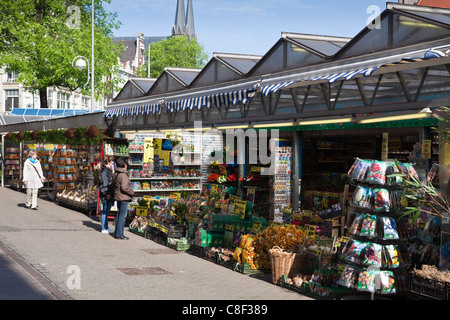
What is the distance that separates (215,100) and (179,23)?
398 ft

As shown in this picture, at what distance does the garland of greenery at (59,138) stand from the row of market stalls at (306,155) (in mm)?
195

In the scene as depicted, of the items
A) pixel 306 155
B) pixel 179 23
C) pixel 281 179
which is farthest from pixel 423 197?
pixel 179 23

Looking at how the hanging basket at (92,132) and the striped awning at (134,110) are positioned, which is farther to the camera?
the hanging basket at (92,132)

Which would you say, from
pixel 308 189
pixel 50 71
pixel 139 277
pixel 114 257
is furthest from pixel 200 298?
pixel 50 71

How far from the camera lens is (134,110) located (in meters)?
18.7

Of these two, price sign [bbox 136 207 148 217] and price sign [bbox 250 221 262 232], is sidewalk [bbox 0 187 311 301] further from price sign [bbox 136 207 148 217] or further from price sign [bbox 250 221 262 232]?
price sign [bbox 250 221 262 232]

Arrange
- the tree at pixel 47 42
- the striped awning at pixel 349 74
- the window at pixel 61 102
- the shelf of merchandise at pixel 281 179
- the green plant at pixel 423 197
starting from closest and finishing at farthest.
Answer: the green plant at pixel 423 197 < the striped awning at pixel 349 74 < the shelf of merchandise at pixel 281 179 < the tree at pixel 47 42 < the window at pixel 61 102

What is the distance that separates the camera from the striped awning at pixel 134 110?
56.3ft

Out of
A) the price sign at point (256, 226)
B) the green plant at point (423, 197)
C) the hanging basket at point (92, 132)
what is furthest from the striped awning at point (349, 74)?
the hanging basket at point (92, 132)

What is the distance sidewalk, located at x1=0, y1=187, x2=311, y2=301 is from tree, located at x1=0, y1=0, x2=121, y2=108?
24346 mm

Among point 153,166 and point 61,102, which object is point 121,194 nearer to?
point 153,166

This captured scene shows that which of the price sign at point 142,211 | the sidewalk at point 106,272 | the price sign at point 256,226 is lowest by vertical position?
the sidewalk at point 106,272

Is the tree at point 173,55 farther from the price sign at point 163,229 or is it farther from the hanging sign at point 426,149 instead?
the hanging sign at point 426,149

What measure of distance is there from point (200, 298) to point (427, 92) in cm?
498
